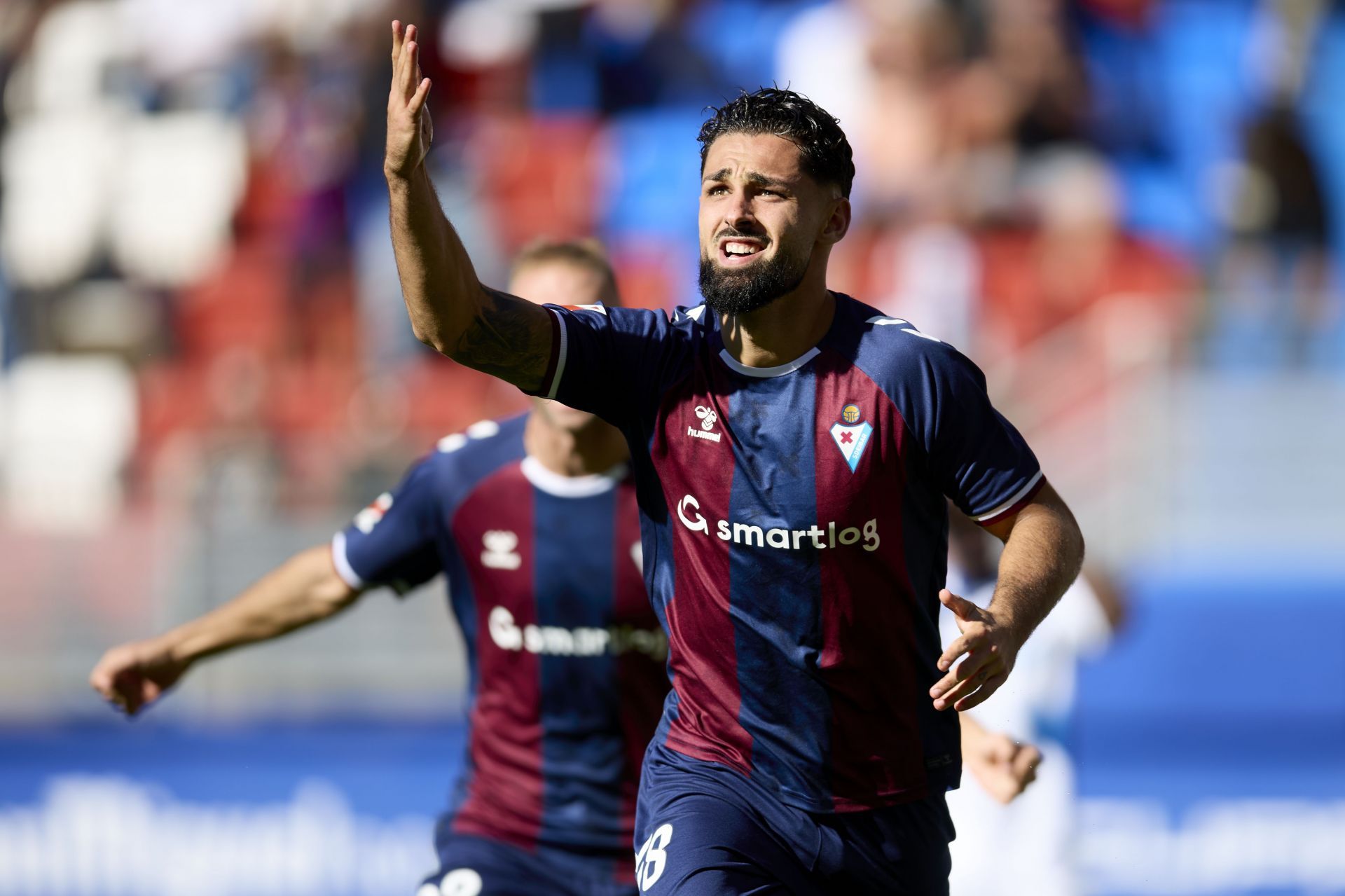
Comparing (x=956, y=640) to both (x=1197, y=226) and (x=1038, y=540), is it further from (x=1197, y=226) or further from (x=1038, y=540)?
(x=1197, y=226)

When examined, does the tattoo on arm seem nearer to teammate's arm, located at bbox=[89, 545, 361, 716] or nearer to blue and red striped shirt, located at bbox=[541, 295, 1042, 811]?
blue and red striped shirt, located at bbox=[541, 295, 1042, 811]

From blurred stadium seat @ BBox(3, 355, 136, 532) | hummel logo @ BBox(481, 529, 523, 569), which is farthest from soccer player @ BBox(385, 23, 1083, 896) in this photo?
blurred stadium seat @ BBox(3, 355, 136, 532)

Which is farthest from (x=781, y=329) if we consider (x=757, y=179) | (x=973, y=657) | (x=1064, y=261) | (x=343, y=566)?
(x=1064, y=261)

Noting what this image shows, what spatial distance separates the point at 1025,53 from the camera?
12.9 meters

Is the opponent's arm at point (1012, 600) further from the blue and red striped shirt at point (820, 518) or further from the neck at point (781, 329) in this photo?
the neck at point (781, 329)

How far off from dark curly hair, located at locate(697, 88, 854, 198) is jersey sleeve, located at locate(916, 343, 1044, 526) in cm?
46

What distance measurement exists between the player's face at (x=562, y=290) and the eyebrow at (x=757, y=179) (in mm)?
1177

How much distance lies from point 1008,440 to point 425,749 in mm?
6092

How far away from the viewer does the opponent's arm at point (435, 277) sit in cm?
318

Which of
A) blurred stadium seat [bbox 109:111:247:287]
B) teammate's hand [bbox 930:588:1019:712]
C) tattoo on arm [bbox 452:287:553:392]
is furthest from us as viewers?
blurred stadium seat [bbox 109:111:247:287]

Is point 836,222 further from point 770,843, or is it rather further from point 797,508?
point 770,843

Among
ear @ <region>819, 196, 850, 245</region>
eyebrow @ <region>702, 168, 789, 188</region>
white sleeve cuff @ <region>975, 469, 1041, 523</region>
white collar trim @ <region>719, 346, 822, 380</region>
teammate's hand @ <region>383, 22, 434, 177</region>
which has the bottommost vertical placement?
white sleeve cuff @ <region>975, 469, 1041, 523</region>

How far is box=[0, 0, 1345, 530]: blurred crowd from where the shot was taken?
12.3 metres

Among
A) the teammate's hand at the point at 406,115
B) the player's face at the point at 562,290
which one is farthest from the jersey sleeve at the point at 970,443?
the player's face at the point at 562,290
